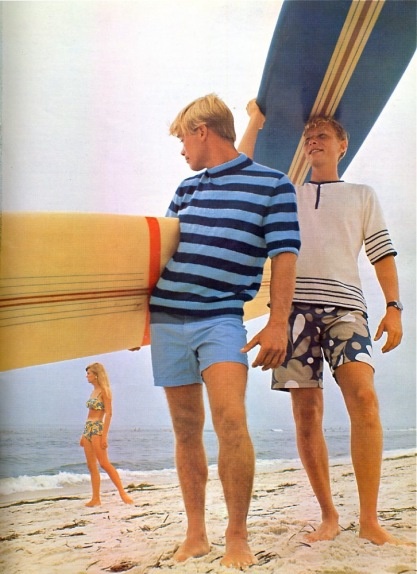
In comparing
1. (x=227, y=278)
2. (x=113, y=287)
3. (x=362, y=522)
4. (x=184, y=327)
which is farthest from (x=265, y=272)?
(x=362, y=522)

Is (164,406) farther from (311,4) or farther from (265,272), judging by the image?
(311,4)

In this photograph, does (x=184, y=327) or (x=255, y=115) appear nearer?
(x=184, y=327)

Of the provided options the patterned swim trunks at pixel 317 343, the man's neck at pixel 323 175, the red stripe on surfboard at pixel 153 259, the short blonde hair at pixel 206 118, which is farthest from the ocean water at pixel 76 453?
the short blonde hair at pixel 206 118

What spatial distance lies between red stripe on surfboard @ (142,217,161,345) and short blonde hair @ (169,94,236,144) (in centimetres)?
29

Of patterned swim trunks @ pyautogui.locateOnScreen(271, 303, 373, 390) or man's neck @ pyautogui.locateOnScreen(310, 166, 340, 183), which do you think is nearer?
patterned swim trunks @ pyautogui.locateOnScreen(271, 303, 373, 390)

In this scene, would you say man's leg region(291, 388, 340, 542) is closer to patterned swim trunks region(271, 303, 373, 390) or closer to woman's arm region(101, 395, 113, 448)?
patterned swim trunks region(271, 303, 373, 390)

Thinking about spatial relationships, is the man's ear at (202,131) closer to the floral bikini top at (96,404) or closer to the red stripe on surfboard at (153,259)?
the red stripe on surfboard at (153,259)

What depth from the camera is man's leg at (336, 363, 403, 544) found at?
201 centimetres

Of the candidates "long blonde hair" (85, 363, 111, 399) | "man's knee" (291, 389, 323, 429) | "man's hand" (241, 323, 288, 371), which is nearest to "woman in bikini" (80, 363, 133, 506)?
"long blonde hair" (85, 363, 111, 399)

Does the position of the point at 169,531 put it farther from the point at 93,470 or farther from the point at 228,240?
the point at 228,240

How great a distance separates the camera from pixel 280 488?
2.03 meters

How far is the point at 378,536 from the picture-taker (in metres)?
2.00

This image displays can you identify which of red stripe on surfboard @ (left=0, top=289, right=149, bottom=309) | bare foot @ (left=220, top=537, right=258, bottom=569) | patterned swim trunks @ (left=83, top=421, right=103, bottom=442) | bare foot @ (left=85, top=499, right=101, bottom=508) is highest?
red stripe on surfboard @ (left=0, top=289, right=149, bottom=309)

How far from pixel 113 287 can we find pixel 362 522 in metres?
0.98
